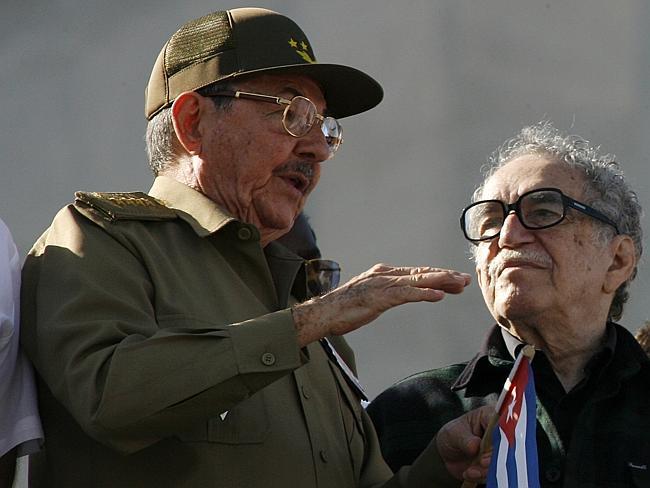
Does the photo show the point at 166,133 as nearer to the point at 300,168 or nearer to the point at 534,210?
the point at 300,168

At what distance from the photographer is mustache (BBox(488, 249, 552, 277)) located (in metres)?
3.95

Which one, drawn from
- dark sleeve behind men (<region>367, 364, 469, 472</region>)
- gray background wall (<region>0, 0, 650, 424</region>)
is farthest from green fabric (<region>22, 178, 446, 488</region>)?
gray background wall (<region>0, 0, 650, 424</region>)

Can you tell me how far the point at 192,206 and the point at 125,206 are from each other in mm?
244

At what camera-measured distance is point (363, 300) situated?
9.82ft

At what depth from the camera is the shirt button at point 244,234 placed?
3.46 metres

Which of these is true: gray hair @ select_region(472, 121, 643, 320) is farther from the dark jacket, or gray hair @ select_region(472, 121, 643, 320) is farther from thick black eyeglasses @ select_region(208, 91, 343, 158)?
thick black eyeglasses @ select_region(208, 91, 343, 158)

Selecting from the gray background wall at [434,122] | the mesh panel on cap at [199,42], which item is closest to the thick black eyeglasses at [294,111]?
the mesh panel on cap at [199,42]

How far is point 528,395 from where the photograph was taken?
340 centimetres

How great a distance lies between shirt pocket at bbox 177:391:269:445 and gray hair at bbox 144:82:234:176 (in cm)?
82

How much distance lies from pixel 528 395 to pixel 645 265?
112 inches

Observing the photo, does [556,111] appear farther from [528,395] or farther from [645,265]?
[528,395]

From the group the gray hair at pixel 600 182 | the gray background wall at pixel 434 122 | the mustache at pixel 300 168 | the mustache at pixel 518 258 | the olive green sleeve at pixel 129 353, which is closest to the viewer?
the olive green sleeve at pixel 129 353

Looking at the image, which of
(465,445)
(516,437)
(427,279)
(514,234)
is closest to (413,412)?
(514,234)

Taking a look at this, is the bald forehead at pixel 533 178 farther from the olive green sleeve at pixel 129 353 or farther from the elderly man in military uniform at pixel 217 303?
the olive green sleeve at pixel 129 353
